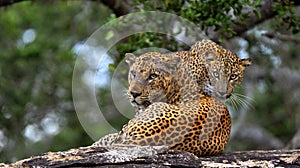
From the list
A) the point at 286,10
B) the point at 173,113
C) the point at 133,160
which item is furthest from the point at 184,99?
the point at 286,10

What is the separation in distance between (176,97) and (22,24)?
12308mm

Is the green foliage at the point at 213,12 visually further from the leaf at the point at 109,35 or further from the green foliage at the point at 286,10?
the leaf at the point at 109,35

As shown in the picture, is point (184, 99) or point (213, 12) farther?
point (213, 12)

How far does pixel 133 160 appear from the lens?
620 centimetres

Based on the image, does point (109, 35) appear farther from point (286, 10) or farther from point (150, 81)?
point (286, 10)

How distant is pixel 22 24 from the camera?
19.0 metres

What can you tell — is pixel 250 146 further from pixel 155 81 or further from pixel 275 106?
pixel 155 81

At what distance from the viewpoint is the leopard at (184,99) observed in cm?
672

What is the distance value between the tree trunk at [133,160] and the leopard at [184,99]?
233mm

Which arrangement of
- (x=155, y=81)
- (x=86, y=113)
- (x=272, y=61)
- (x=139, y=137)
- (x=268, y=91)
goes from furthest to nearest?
1. (x=268, y=91)
2. (x=272, y=61)
3. (x=86, y=113)
4. (x=155, y=81)
5. (x=139, y=137)

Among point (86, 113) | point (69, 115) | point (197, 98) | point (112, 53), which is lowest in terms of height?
point (197, 98)

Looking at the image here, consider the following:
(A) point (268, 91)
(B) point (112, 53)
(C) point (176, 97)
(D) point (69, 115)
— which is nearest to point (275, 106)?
(A) point (268, 91)

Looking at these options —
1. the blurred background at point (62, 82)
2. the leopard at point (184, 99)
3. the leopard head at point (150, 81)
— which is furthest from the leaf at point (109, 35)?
the blurred background at point (62, 82)

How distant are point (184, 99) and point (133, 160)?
1.39 m
